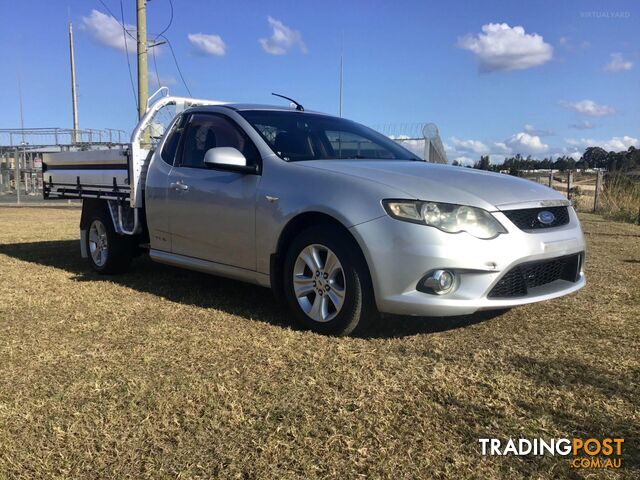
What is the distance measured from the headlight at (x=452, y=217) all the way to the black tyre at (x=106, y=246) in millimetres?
3664

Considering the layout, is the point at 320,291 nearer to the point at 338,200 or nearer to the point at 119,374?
the point at 338,200

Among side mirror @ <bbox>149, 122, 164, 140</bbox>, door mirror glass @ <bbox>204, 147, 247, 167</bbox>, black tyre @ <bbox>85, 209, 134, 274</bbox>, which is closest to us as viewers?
door mirror glass @ <bbox>204, 147, 247, 167</bbox>

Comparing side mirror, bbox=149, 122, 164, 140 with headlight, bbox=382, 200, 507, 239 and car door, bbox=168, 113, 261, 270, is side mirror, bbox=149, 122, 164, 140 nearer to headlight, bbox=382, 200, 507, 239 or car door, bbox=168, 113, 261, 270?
car door, bbox=168, 113, 261, 270

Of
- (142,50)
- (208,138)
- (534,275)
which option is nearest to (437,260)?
(534,275)

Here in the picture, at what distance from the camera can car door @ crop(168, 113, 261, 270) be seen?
430cm

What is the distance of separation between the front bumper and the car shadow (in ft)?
1.67

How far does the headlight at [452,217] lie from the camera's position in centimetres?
337

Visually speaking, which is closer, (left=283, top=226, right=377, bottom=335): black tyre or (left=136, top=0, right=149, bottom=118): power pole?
(left=283, top=226, right=377, bottom=335): black tyre

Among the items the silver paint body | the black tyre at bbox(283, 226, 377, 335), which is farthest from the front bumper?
the black tyre at bbox(283, 226, 377, 335)

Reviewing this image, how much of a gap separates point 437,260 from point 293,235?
1172 mm

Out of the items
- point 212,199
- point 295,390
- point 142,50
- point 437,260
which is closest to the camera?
point 295,390

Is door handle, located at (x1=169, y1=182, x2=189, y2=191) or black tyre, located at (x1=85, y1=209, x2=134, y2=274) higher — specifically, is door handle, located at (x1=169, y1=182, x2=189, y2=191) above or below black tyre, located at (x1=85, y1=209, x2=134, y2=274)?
above

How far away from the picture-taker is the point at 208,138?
493cm

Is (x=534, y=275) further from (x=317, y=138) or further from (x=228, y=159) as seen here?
(x=228, y=159)
